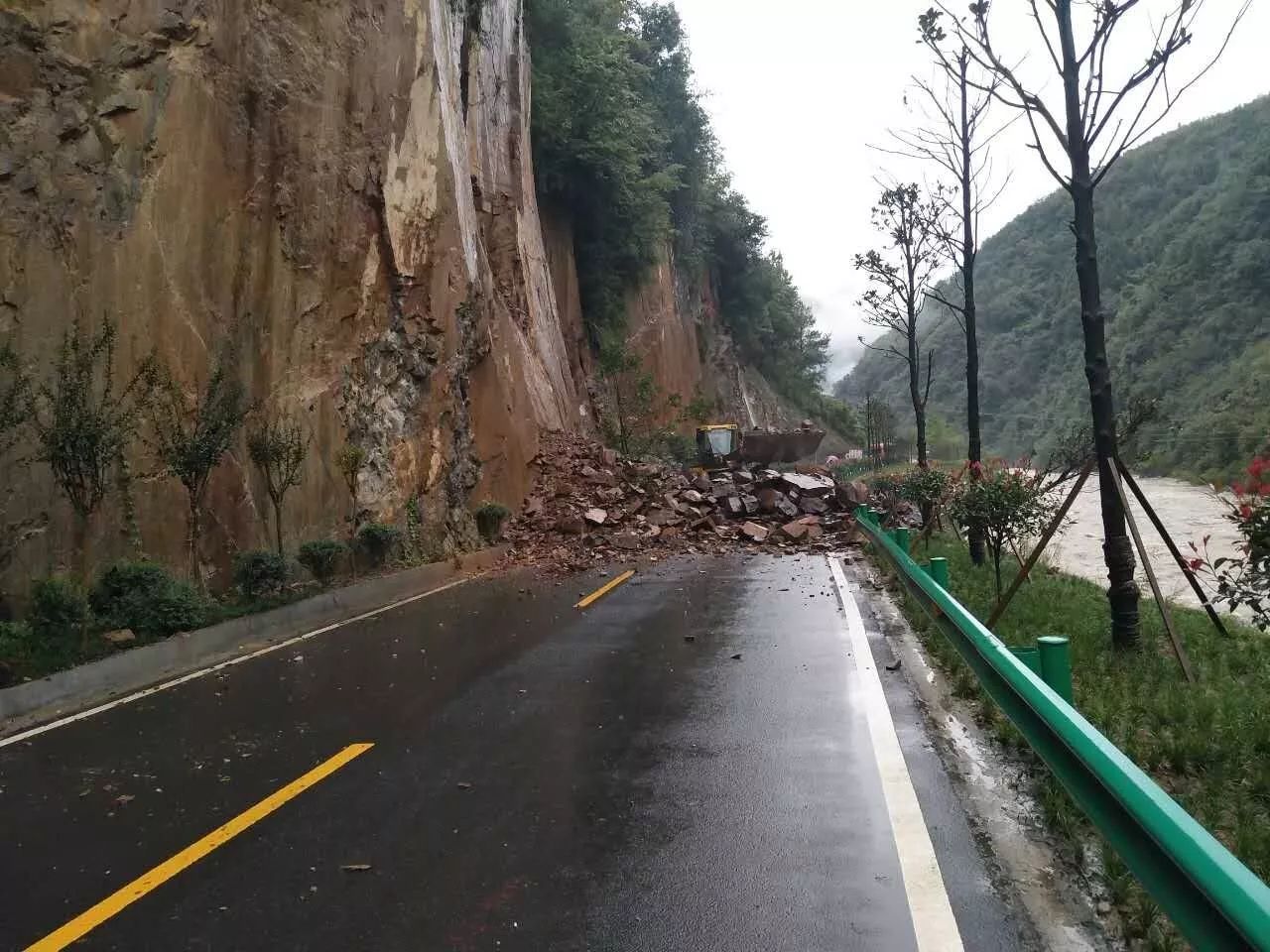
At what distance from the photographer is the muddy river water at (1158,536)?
1531 centimetres

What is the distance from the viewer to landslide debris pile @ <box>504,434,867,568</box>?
19.2 metres

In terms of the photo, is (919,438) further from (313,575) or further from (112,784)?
(112,784)

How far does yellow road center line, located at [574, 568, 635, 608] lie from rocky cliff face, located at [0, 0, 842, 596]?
4174 mm

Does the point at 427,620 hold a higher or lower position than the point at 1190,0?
lower

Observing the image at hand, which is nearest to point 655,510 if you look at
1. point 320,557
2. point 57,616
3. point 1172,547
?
point 320,557

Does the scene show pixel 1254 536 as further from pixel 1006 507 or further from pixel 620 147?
pixel 620 147

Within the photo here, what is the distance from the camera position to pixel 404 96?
18359 mm

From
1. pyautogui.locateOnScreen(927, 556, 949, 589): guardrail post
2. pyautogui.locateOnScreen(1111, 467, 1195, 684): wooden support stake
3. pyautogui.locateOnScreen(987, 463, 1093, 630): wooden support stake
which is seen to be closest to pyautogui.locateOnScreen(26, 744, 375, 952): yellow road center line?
pyautogui.locateOnScreen(1111, 467, 1195, 684): wooden support stake

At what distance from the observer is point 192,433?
11.5 meters

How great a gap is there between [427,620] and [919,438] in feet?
39.2

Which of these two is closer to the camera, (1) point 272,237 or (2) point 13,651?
(2) point 13,651

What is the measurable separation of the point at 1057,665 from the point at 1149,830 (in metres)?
2.07

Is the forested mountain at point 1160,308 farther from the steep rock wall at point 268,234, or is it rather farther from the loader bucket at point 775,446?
the steep rock wall at point 268,234

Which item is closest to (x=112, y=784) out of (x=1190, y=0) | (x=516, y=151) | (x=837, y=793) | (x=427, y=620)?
(x=837, y=793)
